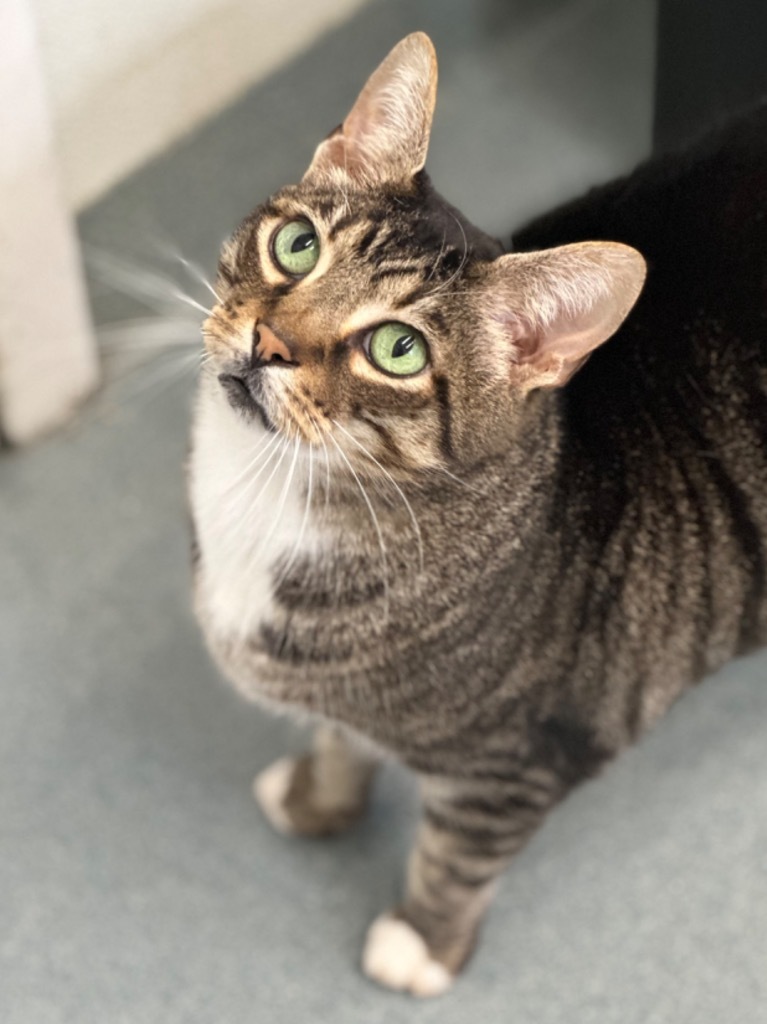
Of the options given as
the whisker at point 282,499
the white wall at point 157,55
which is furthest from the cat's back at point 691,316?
the white wall at point 157,55

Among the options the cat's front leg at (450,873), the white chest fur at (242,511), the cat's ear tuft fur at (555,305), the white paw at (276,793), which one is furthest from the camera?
the white paw at (276,793)

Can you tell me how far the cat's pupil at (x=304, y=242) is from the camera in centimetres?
78

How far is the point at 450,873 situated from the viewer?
1.00 metres

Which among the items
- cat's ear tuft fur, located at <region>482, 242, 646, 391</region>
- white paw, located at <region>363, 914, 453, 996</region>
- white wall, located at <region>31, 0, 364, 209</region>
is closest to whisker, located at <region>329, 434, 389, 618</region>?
cat's ear tuft fur, located at <region>482, 242, 646, 391</region>

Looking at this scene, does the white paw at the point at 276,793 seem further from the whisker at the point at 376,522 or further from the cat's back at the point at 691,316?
the cat's back at the point at 691,316

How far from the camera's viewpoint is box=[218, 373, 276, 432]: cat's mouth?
2.43 feet

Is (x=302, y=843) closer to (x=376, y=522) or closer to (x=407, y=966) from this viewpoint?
(x=407, y=966)

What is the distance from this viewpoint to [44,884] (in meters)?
1.13

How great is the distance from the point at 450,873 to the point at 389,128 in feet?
2.12

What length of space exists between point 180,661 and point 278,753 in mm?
161

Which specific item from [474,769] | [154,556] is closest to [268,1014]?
[474,769]

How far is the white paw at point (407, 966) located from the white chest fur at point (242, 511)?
39 centimetres

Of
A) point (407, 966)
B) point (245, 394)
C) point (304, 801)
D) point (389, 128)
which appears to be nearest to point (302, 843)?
point (304, 801)

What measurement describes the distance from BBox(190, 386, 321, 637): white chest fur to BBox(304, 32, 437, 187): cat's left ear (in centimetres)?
19
